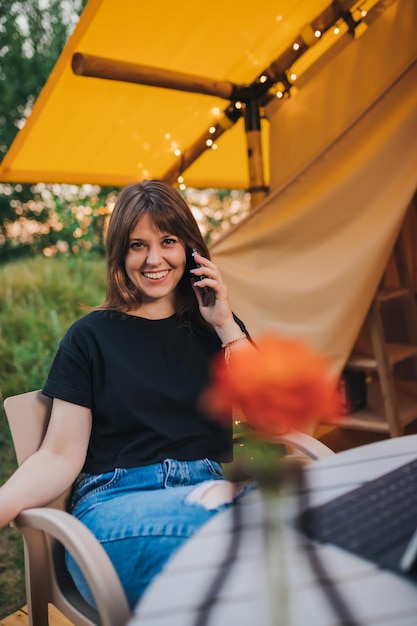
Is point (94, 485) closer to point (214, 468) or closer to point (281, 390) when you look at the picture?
point (214, 468)

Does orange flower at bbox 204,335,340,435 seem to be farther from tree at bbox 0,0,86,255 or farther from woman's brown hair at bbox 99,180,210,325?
tree at bbox 0,0,86,255

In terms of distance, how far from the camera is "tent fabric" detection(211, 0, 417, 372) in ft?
9.51

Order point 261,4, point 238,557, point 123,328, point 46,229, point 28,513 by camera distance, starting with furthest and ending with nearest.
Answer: point 46,229, point 261,4, point 123,328, point 28,513, point 238,557

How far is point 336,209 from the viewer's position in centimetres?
305

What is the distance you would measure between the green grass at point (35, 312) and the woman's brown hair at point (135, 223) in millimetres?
1975

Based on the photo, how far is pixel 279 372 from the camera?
65cm

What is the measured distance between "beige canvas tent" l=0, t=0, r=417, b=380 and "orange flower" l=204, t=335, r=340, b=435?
237cm

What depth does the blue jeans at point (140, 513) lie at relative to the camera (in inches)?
54.1

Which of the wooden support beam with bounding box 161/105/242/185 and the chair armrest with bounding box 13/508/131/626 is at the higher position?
the wooden support beam with bounding box 161/105/242/185

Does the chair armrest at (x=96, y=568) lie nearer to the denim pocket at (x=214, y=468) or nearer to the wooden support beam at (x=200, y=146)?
the denim pocket at (x=214, y=468)

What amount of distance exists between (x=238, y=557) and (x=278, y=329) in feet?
7.12

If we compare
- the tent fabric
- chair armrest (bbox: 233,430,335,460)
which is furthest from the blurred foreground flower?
the tent fabric

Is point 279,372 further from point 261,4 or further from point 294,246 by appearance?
point 261,4

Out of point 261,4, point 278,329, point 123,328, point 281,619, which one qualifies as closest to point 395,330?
point 278,329
